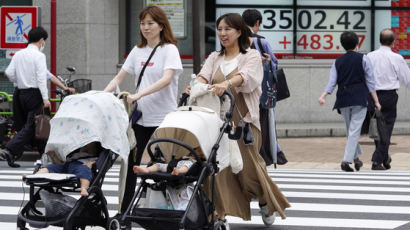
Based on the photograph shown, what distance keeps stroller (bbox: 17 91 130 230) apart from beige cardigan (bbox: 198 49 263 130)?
2.94ft

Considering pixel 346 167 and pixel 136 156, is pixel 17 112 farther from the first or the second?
pixel 136 156

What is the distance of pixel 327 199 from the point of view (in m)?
9.73

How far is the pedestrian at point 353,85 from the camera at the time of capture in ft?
38.0

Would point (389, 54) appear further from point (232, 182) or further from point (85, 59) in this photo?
point (85, 59)

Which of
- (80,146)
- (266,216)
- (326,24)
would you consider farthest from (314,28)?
(80,146)

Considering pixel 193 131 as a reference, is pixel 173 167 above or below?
below

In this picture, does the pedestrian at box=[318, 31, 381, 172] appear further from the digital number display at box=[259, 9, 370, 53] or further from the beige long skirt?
the digital number display at box=[259, 9, 370, 53]

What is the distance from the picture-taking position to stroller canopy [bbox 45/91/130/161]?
252 inches

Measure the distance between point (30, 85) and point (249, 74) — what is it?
600cm

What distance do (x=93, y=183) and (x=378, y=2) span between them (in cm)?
1421

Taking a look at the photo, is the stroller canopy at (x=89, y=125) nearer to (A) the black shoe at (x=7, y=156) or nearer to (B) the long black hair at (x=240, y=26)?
(B) the long black hair at (x=240, y=26)

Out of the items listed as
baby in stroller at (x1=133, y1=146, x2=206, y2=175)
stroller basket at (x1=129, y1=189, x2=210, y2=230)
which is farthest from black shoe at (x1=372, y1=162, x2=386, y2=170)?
stroller basket at (x1=129, y1=189, x2=210, y2=230)

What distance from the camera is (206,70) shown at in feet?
23.7

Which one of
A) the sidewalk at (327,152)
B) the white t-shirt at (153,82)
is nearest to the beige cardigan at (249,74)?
the white t-shirt at (153,82)
